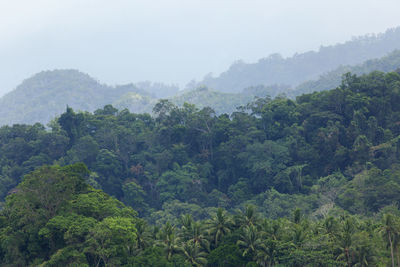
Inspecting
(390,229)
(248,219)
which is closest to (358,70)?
(248,219)

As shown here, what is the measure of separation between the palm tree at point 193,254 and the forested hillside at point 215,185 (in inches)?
3.6

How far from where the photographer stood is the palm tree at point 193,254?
119 feet

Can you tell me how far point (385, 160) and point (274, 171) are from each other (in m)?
11.6

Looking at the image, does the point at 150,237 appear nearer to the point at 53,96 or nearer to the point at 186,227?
the point at 186,227

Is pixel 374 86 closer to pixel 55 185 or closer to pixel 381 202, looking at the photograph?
pixel 381 202

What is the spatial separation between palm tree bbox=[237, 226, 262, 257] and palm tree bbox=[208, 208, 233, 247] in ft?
6.42

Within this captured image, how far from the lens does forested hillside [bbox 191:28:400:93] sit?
184 metres

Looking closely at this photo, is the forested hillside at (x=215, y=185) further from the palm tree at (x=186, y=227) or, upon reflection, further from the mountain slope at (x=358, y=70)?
the mountain slope at (x=358, y=70)

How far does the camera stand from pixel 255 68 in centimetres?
19762

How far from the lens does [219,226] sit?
3859 cm

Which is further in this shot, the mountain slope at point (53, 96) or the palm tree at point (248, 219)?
A: the mountain slope at point (53, 96)

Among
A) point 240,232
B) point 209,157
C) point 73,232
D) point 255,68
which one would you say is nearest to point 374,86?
point 209,157

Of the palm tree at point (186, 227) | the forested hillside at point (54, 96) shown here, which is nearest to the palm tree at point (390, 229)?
the palm tree at point (186, 227)

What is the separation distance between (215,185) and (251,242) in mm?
29773
